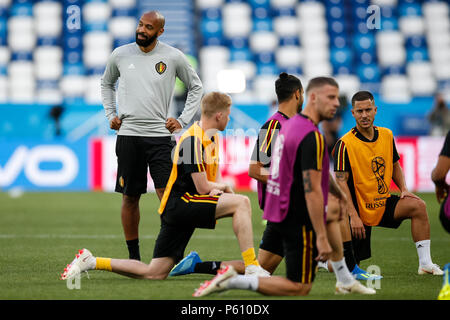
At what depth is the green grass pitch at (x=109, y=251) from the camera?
5.76 meters

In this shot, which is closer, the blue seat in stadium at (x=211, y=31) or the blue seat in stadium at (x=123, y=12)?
the blue seat in stadium at (x=211, y=31)

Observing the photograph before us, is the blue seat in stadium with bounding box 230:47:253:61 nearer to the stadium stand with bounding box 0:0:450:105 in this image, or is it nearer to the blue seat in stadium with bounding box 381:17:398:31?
the stadium stand with bounding box 0:0:450:105

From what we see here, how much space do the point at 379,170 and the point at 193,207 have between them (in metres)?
1.98

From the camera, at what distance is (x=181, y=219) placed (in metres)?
6.19

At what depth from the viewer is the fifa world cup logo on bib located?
7.18m

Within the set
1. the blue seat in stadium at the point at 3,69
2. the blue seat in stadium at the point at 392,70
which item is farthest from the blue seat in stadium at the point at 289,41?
the blue seat in stadium at the point at 3,69

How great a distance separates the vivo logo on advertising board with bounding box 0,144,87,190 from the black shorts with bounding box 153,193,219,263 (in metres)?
11.2

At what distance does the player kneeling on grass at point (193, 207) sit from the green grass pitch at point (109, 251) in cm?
15

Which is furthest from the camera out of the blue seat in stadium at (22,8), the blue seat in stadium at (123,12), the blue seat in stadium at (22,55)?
the blue seat in stadium at (22,8)

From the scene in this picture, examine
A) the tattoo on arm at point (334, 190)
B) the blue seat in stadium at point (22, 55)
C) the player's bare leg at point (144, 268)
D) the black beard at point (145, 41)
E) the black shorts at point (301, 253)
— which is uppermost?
the blue seat in stadium at point (22, 55)

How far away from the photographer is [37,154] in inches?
674

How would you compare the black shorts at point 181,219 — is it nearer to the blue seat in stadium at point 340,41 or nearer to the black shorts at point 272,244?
A: the black shorts at point 272,244

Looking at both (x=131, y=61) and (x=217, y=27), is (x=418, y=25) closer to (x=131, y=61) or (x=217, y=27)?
(x=217, y=27)

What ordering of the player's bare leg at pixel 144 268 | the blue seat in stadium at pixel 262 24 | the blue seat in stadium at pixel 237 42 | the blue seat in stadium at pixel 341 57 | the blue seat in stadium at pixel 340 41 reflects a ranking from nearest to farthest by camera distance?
the player's bare leg at pixel 144 268
the blue seat in stadium at pixel 341 57
the blue seat in stadium at pixel 237 42
the blue seat in stadium at pixel 340 41
the blue seat in stadium at pixel 262 24
